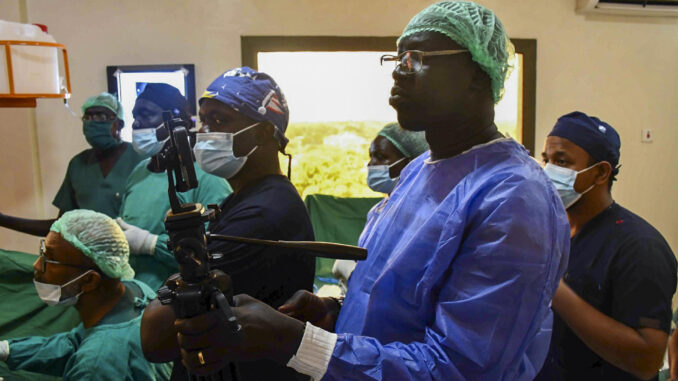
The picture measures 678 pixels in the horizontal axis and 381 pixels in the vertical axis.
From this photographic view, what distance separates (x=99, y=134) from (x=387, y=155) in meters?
1.82

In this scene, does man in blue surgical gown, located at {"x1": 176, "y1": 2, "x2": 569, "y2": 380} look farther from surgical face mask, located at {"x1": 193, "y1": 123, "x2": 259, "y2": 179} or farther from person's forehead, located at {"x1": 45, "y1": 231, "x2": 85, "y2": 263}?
person's forehead, located at {"x1": 45, "y1": 231, "x2": 85, "y2": 263}

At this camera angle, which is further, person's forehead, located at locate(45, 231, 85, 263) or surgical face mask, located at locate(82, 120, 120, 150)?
surgical face mask, located at locate(82, 120, 120, 150)

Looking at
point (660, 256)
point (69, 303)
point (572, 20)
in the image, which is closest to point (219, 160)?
point (69, 303)

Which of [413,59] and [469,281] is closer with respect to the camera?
[469,281]

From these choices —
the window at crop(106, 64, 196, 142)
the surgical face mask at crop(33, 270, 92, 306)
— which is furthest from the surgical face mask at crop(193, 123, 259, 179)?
the window at crop(106, 64, 196, 142)

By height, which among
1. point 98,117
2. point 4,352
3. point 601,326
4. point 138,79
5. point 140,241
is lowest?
point 4,352

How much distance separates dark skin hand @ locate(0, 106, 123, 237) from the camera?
9.89 ft

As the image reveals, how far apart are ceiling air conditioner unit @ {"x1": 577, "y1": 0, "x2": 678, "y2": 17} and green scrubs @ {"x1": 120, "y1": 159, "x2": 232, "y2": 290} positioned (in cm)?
344

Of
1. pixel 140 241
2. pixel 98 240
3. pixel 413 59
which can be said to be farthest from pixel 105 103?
pixel 413 59

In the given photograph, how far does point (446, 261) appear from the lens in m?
0.92

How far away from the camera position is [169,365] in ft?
6.79

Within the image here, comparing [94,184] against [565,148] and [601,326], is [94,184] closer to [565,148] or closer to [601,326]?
[565,148]

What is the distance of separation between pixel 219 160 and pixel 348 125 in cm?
264

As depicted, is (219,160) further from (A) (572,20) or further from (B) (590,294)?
(A) (572,20)
